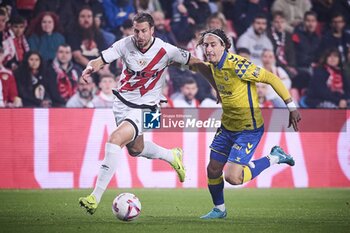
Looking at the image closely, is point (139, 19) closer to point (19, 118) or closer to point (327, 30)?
point (19, 118)

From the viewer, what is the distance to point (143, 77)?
938 centimetres

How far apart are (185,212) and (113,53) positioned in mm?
2150

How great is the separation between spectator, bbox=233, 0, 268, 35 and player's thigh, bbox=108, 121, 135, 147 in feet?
23.0

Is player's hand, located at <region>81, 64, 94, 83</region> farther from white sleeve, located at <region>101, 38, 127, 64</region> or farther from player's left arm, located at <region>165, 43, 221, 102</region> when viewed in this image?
player's left arm, located at <region>165, 43, 221, 102</region>

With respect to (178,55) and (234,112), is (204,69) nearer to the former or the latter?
(178,55)

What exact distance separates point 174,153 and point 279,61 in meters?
6.09

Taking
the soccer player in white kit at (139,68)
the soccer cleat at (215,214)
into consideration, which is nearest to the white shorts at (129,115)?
the soccer player in white kit at (139,68)

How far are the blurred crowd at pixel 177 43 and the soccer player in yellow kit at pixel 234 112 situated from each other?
17.8 feet

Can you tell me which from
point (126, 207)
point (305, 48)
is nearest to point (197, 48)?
Answer: point (305, 48)

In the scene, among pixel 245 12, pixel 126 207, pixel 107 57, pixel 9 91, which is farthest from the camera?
pixel 245 12

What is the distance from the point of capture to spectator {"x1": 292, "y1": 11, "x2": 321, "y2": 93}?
1547cm

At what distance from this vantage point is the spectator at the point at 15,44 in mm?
14281

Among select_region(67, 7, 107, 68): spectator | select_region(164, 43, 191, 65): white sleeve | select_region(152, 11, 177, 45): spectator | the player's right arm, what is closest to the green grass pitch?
the player's right arm

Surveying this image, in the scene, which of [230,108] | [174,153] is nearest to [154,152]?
[174,153]
